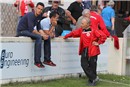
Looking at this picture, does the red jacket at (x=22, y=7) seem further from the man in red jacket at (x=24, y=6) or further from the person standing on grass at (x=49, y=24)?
the person standing on grass at (x=49, y=24)

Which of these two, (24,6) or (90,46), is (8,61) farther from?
(24,6)

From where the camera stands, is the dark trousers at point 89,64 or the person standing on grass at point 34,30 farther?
the dark trousers at point 89,64

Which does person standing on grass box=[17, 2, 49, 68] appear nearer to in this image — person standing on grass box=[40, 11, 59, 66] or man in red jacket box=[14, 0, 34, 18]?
person standing on grass box=[40, 11, 59, 66]

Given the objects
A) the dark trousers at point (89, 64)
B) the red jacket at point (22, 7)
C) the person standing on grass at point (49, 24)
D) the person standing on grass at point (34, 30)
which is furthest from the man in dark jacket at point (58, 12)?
the red jacket at point (22, 7)

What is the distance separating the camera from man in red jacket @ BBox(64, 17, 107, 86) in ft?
30.7

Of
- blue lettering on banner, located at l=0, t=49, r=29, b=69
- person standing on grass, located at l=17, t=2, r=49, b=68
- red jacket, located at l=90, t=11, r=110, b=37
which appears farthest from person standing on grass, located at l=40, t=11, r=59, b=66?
red jacket, located at l=90, t=11, r=110, b=37

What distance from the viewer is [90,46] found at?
9.38 metres

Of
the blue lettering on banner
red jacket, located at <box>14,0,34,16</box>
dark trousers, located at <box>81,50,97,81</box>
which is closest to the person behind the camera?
the blue lettering on banner

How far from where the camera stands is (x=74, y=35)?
32.4 ft

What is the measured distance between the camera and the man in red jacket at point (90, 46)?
30.7 ft

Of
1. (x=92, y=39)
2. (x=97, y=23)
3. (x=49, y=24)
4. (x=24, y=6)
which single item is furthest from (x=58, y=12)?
(x=24, y=6)

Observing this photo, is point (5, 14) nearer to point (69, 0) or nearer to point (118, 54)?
point (69, 0)

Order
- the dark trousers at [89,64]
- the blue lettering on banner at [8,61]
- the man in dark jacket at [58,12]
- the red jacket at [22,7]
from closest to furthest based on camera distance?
the blue lettering on banner at [8,61]
the dark trousers at [89,64]
the man in dark jacket at [58,12]
the red jacket at [22,7]

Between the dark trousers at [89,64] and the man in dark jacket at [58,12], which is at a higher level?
the man in dark jacket at [58,12]
